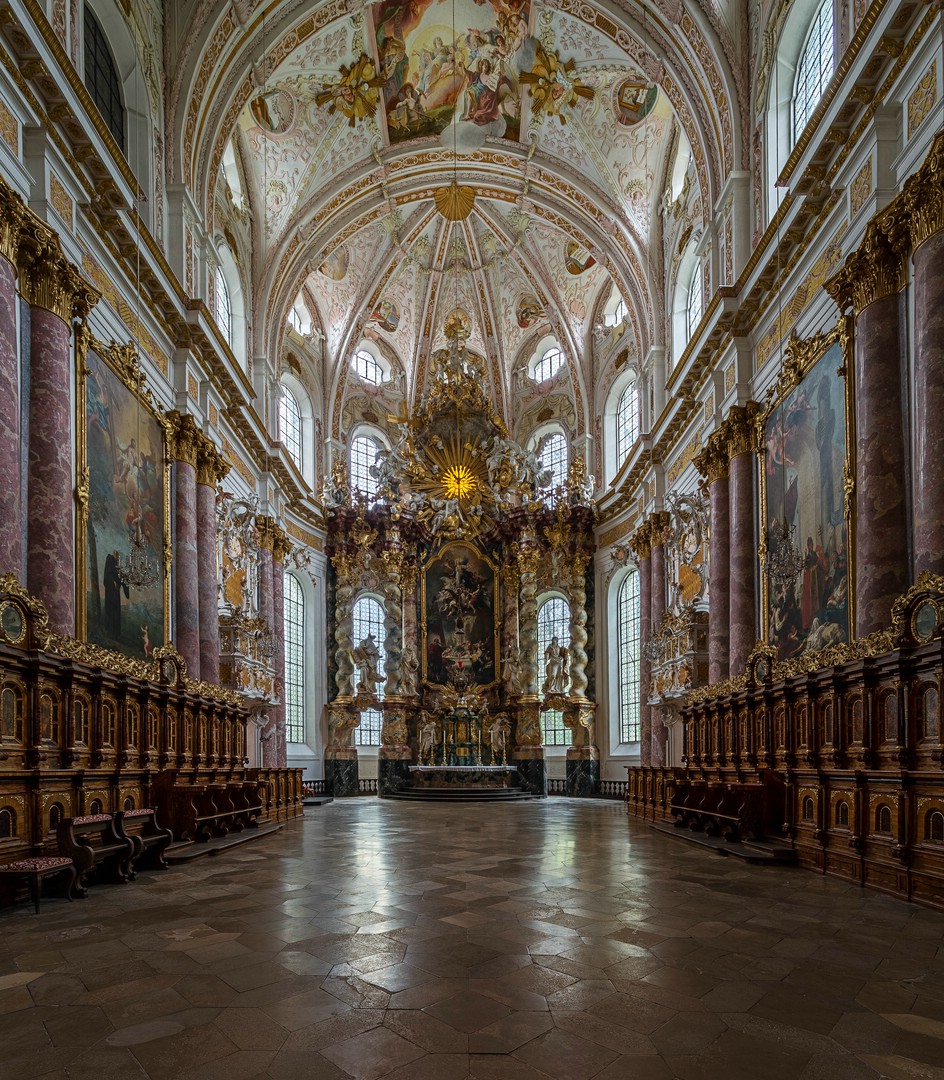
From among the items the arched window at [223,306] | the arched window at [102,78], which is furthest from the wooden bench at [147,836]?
the arched window at [223,306]

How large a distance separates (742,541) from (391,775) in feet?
57.4

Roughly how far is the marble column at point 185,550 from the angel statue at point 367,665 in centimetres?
1339

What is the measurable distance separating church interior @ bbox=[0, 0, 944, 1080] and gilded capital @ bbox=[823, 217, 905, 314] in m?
0.09

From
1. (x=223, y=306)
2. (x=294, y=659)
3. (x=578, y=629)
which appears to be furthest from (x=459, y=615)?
(x=223, y=306)

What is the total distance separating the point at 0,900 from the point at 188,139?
1600cm

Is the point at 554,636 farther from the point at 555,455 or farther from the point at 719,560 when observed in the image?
the point at 719,560

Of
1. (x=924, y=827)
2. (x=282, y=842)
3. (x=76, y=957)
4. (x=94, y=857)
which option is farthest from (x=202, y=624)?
(x=924, y=827)

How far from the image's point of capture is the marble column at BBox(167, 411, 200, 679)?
56.1ft

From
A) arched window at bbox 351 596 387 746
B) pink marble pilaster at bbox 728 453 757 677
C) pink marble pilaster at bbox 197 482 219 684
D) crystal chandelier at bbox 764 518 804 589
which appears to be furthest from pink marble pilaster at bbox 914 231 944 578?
arched window at bbox 351 596 387 746

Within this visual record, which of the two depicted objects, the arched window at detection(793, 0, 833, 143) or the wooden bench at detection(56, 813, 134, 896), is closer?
the wooden bench at detection(56, 813, 134, 896)

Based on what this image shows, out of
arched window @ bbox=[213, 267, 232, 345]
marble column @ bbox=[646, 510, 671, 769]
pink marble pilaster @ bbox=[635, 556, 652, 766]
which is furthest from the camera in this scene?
pink marble pilaster @ bbox=[635, 556, 652, 766]

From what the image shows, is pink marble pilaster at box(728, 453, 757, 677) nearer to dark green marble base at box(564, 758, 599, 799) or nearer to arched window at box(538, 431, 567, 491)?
dark green marble base at box(564, 758, 599, 799)

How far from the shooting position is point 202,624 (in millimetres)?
18391

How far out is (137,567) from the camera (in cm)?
1476
